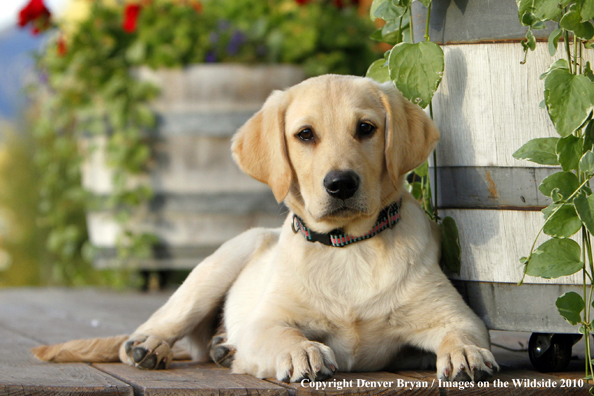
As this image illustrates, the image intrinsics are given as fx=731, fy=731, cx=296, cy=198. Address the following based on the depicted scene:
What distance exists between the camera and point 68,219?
6387 millimetres

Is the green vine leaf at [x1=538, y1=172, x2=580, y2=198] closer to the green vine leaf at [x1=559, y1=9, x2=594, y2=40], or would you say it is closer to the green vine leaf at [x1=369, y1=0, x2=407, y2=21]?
the green vine leaf at [x1=559, y1=9, x2=594, y2=40]

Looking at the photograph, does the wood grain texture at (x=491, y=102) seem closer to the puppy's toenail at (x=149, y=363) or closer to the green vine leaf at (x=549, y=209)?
the green vine leaf at (x=549, y=209)

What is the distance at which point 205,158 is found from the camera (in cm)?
487

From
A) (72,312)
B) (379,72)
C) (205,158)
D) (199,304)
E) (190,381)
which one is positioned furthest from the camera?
(205,158)

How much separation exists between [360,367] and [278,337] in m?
0.31

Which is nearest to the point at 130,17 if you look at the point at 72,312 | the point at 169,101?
the point at 169,101

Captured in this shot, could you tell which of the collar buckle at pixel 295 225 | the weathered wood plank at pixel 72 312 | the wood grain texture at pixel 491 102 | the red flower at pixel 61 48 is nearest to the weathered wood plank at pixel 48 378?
the weathered wood plank at pixel 72 312

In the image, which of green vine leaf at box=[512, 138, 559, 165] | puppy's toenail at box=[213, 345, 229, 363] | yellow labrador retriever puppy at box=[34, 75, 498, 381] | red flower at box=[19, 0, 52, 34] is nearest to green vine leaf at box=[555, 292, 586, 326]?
yellow labrador retriever puppy at box=[34, 75, 498, 381]

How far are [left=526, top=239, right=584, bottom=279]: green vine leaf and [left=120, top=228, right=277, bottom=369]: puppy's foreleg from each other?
1.22 meters

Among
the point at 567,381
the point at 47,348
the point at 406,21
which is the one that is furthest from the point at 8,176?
the point at 567,381

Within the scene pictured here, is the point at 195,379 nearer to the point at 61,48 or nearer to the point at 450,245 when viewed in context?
the point at 450,245

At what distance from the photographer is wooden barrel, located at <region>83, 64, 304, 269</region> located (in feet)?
15.9

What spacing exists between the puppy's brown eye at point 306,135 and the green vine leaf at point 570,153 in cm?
77

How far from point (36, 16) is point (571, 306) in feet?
14.5
